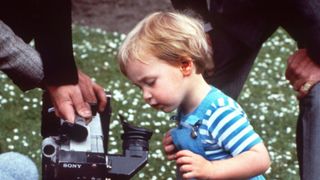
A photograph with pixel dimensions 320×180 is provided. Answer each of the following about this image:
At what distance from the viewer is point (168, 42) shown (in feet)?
10.7

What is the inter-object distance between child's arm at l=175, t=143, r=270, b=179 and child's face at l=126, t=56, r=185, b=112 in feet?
0.71

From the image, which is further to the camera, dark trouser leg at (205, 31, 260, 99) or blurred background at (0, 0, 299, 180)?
blurred background at (0, 0, 299, 180)

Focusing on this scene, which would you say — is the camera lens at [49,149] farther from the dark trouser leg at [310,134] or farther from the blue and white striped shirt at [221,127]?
the dark trouser leg at [310,134]

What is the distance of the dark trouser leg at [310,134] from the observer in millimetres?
3781

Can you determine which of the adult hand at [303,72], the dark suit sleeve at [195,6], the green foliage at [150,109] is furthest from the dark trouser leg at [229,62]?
the green foliage at [150,109]

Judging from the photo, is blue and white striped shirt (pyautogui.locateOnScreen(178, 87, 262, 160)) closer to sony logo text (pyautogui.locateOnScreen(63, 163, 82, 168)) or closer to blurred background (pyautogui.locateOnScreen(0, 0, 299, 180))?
sony logo text (pyautogui.locateOnScreen(63, 163, 82, 168))

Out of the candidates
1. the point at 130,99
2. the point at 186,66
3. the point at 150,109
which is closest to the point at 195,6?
the point at 186,66

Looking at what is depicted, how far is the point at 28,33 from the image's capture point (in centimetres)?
418

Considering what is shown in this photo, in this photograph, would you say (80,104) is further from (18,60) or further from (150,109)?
(150,109)

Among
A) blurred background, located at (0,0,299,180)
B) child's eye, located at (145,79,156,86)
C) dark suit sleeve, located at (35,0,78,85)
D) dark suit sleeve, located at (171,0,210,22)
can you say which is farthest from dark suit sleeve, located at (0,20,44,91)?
blurred background, located at (0,0,299,180)

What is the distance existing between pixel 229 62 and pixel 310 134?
58 centimetres

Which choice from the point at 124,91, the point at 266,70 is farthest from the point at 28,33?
the point at 266,70

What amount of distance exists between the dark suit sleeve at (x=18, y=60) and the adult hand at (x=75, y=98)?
117 mm

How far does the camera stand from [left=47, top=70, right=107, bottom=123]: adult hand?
12.2ft
